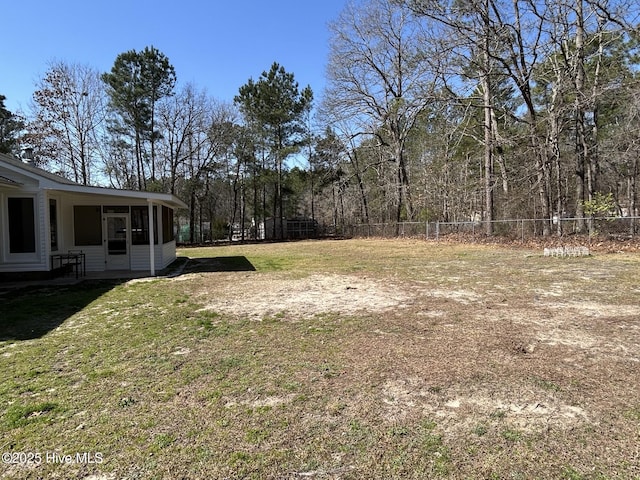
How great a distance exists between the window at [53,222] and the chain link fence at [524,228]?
58.8ft

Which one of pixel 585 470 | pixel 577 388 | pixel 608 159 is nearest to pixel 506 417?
pixel 585 470

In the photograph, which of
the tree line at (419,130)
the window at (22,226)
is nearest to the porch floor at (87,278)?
the window at (22,226)

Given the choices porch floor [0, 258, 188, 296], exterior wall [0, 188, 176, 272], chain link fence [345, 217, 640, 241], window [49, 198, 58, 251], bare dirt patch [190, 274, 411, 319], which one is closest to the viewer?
bare dirt patch [190, 274, 411, 319]

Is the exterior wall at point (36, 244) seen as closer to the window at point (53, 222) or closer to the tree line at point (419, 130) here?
the window at point (53, 222)

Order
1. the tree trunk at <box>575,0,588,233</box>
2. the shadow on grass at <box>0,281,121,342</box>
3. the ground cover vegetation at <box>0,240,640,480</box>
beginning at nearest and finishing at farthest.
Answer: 1. the ground cover vegetation at <box>0,240,640,480</box>
2. the shadow on grass at <box>0,281,121,342</box>
3. the tree trunk at <box>575,0,588,233</box>

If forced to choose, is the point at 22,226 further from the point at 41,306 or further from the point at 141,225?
the point at 41,306

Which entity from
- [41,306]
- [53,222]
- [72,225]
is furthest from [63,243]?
[41,306]

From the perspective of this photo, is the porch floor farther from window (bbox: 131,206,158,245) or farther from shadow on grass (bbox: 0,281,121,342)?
window (bbox: 131,206,158,245)

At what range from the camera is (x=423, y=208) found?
29.7 m

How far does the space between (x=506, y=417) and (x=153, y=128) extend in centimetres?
2841

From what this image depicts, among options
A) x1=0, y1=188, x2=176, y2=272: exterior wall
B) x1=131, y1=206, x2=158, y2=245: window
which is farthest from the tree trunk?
x1=0, y1=188, x2=176, y2=272: exterior wall

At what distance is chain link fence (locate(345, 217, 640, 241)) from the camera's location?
15305 mm

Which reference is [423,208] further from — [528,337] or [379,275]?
[528,337]

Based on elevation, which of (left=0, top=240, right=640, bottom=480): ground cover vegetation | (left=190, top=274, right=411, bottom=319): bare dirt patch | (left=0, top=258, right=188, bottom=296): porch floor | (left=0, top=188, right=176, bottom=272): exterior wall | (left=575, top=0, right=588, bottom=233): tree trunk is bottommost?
(left=0, top=240, right=640, bottom=480): ground cover vegetation
